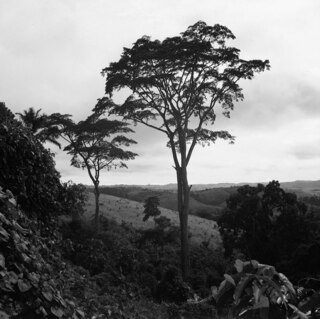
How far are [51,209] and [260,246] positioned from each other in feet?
66.3

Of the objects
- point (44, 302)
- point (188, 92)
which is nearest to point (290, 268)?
point (188, 92)

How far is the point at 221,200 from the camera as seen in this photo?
94.7 meters

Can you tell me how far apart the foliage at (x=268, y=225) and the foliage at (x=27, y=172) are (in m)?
18.8

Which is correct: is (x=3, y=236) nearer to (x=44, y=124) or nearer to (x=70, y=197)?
(x=70, y=197)

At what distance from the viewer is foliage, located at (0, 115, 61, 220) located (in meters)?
7.25

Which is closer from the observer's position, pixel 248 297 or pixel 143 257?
pixel 248 297

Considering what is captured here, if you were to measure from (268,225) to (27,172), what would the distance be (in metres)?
21.7

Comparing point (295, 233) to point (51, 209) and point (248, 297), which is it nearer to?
point (51, 209)

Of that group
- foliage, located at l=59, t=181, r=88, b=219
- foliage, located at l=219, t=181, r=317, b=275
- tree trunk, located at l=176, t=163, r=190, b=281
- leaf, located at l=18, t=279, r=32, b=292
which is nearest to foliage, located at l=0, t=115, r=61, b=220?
foliage, located at l=59, t=181, r=88, b=219

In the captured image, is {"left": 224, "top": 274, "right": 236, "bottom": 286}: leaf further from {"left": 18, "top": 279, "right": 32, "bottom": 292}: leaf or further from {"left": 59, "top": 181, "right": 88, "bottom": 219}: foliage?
{"left": 59, "top": 181, "right": 88, "bottom": 219}: foliage

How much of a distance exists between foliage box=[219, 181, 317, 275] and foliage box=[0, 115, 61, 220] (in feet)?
61.6

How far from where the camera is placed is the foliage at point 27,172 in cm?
725

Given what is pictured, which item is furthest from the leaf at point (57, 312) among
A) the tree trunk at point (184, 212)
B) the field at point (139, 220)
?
the field at point (139, 220)

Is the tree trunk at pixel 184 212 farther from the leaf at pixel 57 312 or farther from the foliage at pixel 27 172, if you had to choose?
the leaf at pixel 57 312
